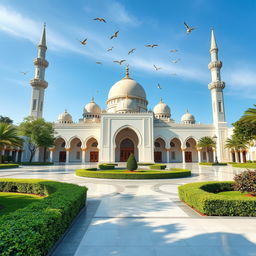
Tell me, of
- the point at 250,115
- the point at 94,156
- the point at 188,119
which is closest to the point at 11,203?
the point at 250,115

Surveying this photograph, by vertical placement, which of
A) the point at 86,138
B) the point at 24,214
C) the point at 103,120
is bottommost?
the point at 24,214

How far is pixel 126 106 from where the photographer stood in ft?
118

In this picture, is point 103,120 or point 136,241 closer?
point 136,241

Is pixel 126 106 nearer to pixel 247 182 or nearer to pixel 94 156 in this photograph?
pixel 94 156

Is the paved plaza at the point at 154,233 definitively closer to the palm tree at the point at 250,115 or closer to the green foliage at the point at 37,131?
the palm tree at the point at 250,115

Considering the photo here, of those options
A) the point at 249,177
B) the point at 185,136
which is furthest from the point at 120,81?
the point at 249,177

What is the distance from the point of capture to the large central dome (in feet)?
130

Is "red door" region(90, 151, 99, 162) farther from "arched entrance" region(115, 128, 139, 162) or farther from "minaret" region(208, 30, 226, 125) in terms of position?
Result: "minaret" region(208, 30, 226, 125)

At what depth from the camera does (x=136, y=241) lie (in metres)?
3.50

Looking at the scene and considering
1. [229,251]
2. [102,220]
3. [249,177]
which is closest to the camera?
[229,251]

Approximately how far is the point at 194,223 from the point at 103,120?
1130 inches

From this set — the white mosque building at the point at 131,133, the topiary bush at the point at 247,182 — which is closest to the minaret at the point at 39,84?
the white mosque building at the point at 131,133

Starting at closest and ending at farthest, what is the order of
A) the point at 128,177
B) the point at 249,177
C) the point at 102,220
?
the point at 102,220 < the point at 249,177 < the point at 128,177

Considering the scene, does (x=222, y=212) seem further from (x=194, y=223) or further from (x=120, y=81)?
(x=120, y=81)
